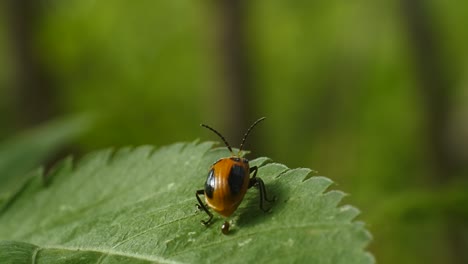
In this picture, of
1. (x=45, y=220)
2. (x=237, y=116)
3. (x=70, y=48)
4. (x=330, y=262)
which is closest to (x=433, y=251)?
(x=237, y=116)

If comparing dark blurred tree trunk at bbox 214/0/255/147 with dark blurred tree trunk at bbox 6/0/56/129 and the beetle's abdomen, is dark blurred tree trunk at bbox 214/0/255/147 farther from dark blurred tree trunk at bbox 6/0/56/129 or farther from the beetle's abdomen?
the beetle's abdomen

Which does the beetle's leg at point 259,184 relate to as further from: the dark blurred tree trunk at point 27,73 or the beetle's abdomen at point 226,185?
the dark blurred tree trunk at point 27,73

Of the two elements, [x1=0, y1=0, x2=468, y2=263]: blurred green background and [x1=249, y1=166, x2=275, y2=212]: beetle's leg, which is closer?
[x1=249, y1=166, x2=275, y2=212]: beetle's leg

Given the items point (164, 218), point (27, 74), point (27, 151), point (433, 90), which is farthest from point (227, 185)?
point (27, 74)

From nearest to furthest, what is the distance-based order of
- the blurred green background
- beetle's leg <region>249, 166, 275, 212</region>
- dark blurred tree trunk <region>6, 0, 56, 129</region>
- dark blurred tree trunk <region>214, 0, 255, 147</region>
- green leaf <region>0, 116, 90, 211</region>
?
beetle's leg <region>249, 166, 275, 212</region>
green leaf <region>0, 116, 90, 211</region>
dark blurred tree trunk <region>214, 0, 255, 147</region>
the blurred green background
dark blurred tree trunk <region>6, 0, 56, 129</region>

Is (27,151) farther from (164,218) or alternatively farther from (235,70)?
(235,70)

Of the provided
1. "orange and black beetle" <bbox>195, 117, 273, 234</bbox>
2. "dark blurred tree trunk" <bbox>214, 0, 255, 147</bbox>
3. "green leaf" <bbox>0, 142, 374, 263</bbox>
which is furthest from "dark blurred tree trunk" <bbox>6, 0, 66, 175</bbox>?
"orange and black beetle" <bbox>195, 117, 273, 234</bbox>

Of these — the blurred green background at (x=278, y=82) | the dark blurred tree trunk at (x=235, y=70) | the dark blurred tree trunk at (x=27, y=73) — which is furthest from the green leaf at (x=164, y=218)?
the dark blurred tree trunk at (x=27, y=73)
